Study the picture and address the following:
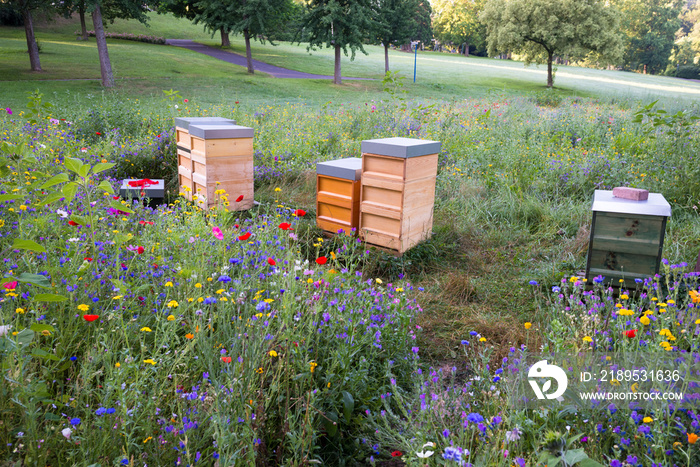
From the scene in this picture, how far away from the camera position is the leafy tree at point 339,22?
21394 millimetres

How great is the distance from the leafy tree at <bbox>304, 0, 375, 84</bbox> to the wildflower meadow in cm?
1761

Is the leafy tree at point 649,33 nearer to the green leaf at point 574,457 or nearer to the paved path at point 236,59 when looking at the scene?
the paved path at point 236,59

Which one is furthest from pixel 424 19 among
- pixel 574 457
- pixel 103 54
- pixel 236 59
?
pixel 574 457

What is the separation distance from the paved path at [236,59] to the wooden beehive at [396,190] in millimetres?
23511

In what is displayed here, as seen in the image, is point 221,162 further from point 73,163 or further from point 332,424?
point 332,424

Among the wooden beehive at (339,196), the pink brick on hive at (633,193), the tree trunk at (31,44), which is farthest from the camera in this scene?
the tree trunk at (31,44)

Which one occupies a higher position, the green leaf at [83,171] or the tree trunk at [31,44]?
the tree trunk at [31,44]

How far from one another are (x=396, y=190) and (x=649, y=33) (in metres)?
64.1

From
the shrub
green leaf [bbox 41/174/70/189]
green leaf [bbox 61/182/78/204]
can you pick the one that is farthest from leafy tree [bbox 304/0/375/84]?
the shrub

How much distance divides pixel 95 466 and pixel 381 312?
1.65 m

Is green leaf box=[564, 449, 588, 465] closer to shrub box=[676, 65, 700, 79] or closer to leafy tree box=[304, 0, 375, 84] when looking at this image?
leafy tree box=[304, 0, 375, 84]

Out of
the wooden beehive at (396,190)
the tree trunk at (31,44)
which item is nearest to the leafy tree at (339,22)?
the tree trunk at (31,44)

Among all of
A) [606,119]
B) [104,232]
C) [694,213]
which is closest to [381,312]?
[104,232]

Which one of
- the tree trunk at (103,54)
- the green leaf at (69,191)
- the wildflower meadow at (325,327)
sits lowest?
the wildflower meadow at (325,327)
